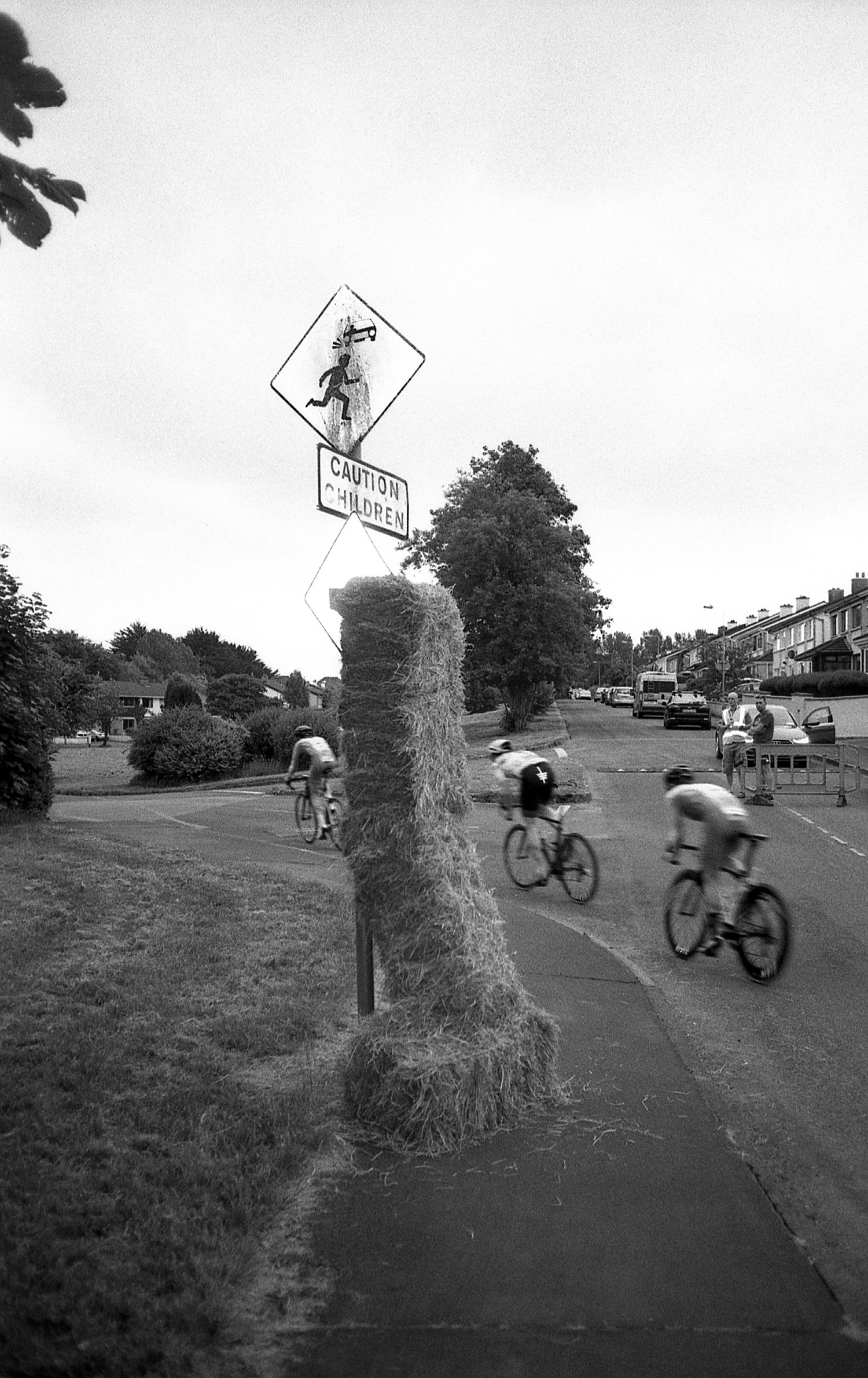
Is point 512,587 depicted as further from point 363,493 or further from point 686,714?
point 363,493

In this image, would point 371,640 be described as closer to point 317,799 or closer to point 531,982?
point 531,982

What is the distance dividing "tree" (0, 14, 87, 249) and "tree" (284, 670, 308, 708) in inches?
2332

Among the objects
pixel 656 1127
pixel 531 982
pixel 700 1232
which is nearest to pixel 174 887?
pixel 531 982

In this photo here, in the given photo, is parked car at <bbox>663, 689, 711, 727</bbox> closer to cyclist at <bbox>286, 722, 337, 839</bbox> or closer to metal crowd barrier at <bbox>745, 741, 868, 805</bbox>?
metal crowd barrier at <bbox>745, 741, 868, 805</bbox>

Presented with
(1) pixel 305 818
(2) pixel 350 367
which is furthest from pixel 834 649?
(2) pixel 350 367

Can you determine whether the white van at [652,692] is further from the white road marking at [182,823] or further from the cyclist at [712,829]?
the cyclist at [712,829]

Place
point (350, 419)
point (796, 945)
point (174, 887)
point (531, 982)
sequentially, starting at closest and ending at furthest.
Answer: point (350, 419), point (531, 982), point (796, 945), point (174, 887)

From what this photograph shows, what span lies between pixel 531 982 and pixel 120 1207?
4.01 metres

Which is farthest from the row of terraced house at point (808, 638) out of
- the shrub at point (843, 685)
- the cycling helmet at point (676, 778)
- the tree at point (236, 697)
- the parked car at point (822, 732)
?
the cycling helmet at point (676, 778)

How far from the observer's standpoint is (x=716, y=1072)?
5.69 m

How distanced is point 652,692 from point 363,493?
56271 millimetres

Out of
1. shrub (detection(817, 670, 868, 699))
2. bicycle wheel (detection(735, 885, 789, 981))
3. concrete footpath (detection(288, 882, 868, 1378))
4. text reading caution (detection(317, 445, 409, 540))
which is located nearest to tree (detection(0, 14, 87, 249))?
text reading caution (detection(317, 445, 409, 540))

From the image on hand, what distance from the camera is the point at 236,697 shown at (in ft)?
228

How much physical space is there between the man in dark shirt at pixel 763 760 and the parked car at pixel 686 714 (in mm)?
27150
